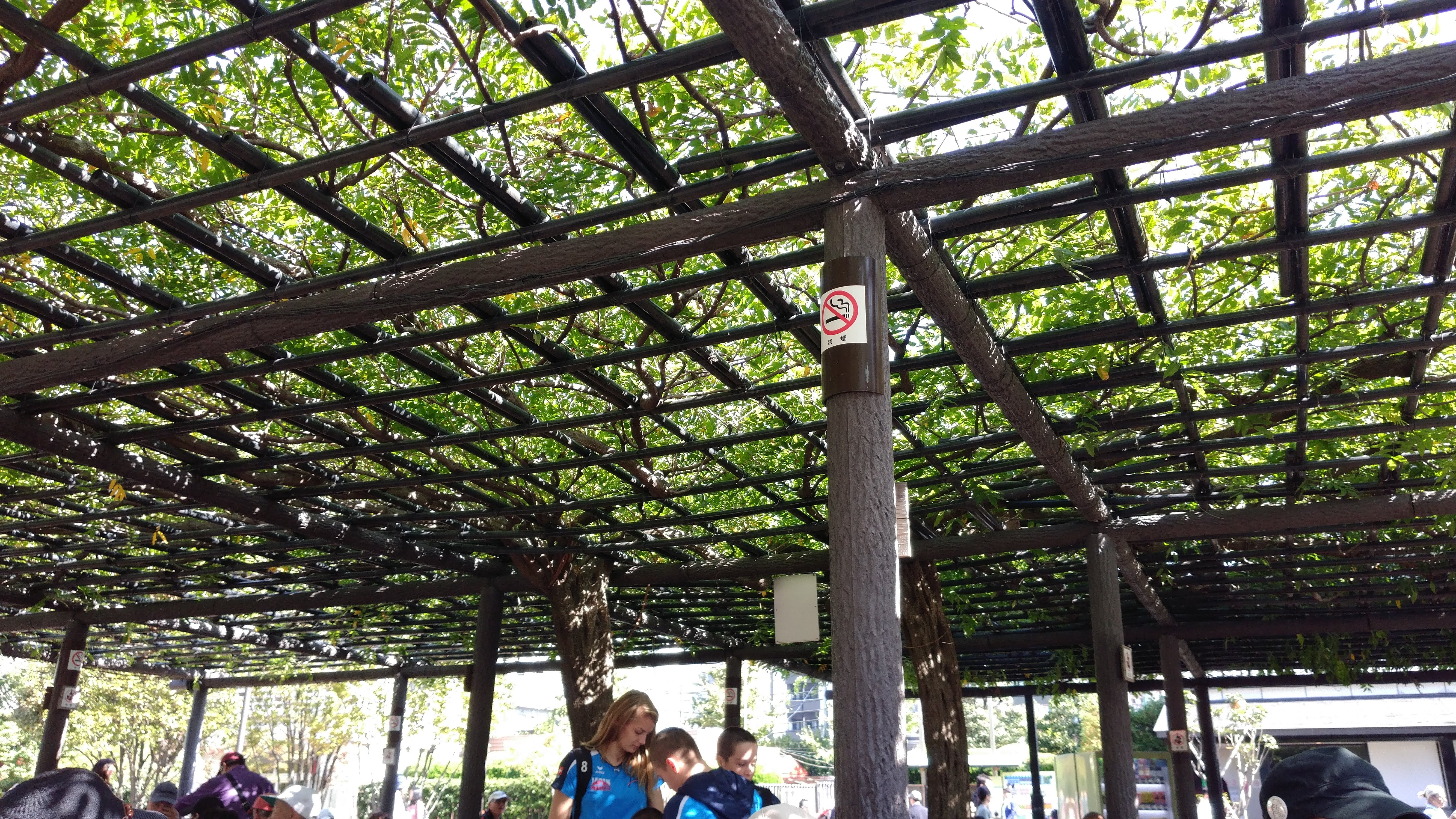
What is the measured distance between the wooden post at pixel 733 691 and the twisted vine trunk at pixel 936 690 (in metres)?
7.98

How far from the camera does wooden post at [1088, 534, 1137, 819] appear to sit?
7918mm

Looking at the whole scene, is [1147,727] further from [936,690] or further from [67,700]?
[67,700]

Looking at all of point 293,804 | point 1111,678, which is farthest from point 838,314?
Result: point 1111,678

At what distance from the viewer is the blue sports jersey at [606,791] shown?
395 cm

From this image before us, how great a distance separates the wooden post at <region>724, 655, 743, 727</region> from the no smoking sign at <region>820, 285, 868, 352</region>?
13478 millimetres

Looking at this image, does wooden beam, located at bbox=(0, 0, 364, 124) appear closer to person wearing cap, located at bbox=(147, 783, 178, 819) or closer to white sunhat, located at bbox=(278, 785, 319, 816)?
white sunhat, located at bbox=(278, 785, 319, 816)

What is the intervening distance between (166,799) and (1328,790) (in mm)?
8135

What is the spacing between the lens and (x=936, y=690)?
27.7 feet

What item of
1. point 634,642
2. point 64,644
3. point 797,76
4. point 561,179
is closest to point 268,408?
point 561,179

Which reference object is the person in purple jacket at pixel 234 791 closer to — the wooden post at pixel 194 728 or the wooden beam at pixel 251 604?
the wooden beam at pixel 251 604

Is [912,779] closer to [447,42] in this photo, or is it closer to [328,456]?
[328,456]

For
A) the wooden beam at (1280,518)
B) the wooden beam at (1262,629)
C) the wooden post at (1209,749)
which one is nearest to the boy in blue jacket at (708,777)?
the wooden beam at (1280,518)

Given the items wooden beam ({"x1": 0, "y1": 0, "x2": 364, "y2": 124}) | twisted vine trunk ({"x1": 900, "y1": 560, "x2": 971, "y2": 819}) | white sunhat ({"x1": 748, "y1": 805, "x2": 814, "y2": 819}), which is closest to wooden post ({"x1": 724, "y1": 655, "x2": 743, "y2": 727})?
twisted vine trunk ({"x1": 900, "y1": 560, "x2": 971, "y2": 819})

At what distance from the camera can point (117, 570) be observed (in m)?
12.6
